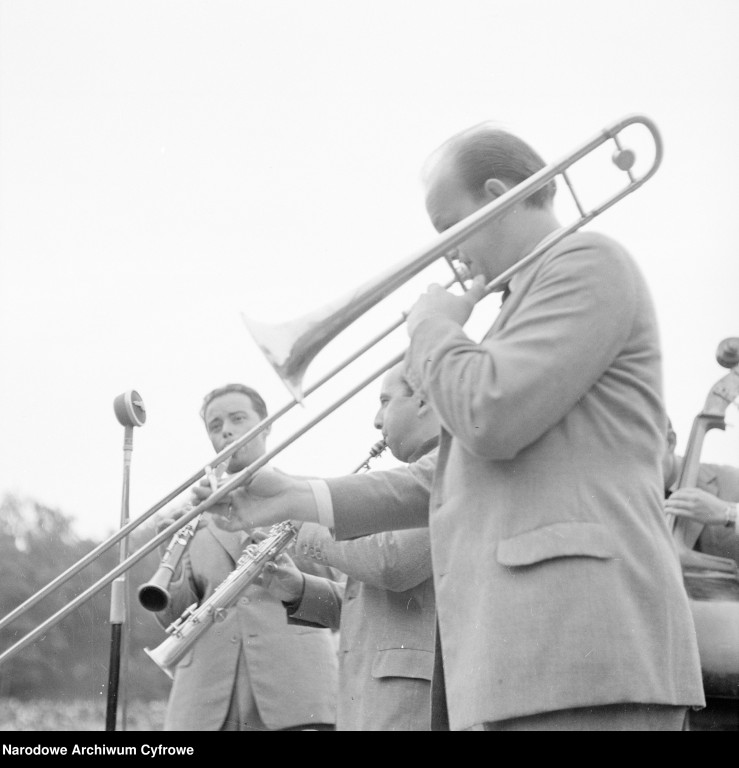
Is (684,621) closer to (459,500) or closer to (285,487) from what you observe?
(459,500)

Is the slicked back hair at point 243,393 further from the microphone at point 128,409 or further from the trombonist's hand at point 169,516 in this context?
the trombonist's hand at point 169,516

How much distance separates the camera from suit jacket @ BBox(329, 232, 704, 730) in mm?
1297

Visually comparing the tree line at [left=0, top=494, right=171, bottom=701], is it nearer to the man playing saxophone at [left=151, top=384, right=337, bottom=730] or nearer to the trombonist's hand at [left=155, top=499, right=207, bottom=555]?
the man playing saxophone at [left=151, top=384, right=337, bottom=730]

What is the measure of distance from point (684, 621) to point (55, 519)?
2741 millimetres

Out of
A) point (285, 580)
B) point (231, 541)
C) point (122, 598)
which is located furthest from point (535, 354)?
point (231, 541)

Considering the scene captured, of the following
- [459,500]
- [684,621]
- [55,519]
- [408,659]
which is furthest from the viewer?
[55,519]

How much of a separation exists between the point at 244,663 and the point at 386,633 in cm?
92

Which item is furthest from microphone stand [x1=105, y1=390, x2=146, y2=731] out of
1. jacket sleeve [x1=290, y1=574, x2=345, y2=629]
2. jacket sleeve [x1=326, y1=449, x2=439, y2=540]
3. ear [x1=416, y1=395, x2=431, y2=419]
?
jacket sleeve [x1=326, y1=449, x2=439, y2=540]

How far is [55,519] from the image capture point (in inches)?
143

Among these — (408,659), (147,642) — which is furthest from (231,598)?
(147,642)

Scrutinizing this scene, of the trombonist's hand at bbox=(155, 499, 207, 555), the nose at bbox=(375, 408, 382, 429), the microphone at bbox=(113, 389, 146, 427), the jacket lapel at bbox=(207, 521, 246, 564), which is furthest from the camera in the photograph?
the jacket lapel at bbox=(207, 521, 246, 564)

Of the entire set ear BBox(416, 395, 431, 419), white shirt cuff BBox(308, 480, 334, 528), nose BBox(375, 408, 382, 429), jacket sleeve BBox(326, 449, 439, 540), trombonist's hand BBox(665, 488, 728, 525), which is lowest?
trombonist's hand BBox(665, 488, 728, 525)

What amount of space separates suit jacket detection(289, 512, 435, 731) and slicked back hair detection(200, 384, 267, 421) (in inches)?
42.7

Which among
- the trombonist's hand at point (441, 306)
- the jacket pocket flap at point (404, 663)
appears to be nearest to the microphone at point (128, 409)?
the jacket pocket flap at point (404, 663)
